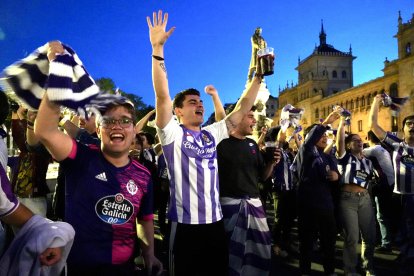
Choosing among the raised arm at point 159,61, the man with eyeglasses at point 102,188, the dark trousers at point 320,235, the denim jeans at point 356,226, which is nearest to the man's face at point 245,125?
the raised arm at point 159,61

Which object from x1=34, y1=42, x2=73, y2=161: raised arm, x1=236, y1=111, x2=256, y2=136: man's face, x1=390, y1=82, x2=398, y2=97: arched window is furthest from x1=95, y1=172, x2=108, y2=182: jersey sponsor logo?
x1=390, y1=82, x2=398, y2=97: arched window

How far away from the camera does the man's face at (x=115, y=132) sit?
257cm

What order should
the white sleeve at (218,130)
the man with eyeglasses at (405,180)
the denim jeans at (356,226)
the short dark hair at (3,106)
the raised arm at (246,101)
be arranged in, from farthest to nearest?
the denim jeans at (356,226)
the man with eyeglasses at (405,180)
the raised arm at (246,101)
the white sleeve at (218,130)
the short dark hair at (3,106)

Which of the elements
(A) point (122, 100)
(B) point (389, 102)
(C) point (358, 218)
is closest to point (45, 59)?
(A) point (122, 100)

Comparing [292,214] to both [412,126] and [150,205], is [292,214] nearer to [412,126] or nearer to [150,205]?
[412,126]

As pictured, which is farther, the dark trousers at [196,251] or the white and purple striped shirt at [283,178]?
the white and purple striped shirt at [283,178]

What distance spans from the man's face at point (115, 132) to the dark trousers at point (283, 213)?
17.8ft

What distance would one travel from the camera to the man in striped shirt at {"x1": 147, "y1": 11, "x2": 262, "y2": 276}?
3.15 meters

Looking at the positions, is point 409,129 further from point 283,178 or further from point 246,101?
point 283,178

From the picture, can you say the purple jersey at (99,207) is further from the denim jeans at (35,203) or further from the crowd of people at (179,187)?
the denim jeans at (35,203)

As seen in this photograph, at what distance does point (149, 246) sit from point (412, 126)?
14.3 feet

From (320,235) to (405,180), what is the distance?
4.81ft

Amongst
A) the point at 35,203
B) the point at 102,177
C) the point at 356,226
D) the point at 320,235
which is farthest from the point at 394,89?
the point at 102,177

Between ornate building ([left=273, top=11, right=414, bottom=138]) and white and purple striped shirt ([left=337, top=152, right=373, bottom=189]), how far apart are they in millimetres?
10802
